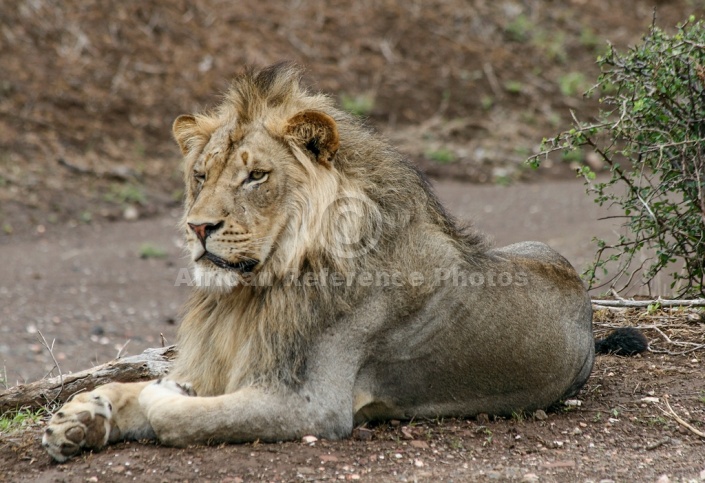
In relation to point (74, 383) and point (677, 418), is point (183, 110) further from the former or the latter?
point (677, 418)

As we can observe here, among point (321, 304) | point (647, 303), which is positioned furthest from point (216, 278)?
point (647, 303)

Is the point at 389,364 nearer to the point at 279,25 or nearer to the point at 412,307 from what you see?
the point at 412,307

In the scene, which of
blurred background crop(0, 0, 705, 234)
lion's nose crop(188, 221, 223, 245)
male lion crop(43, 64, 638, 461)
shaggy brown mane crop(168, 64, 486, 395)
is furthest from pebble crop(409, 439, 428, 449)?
blurred background crop(0, 0, 705, 234)

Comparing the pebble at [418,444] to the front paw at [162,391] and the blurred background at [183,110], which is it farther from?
the blurred background at [183,110]

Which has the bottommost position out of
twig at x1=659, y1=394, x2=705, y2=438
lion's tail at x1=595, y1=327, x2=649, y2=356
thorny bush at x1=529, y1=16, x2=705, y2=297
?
twig at x1=659, y1=394, x2=705, y2=438

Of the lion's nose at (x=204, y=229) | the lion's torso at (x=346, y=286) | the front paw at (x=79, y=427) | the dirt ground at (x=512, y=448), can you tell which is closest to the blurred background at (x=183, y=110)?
the dirt ground at (x=512, y=448)

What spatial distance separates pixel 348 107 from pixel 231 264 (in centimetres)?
1105

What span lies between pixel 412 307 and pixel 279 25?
13595 millimetres

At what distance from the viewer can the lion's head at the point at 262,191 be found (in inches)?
167

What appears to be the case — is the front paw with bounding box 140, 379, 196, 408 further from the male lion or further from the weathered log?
the weathered log

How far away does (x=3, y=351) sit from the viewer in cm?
875

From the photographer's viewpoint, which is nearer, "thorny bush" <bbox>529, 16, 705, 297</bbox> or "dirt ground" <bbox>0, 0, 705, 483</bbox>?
"dirt ground" <bbox>0, 0, 705, 483</bbox>

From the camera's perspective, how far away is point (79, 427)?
4.15 metres

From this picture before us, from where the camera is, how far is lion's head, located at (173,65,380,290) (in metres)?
4.25
